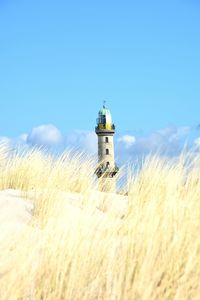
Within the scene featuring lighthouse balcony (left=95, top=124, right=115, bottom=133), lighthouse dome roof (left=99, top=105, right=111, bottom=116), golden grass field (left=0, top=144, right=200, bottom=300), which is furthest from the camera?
lighthouse dome roof (left=99, top=105, right=111, bottom=116)

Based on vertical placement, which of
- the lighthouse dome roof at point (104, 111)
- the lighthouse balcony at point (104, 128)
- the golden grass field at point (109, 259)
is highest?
the lighthouse dome roof at point (104, 111)

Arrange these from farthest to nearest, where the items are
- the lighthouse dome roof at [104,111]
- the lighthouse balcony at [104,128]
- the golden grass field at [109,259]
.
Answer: the lighthouse dome roof at [104,111] → the lighthouse balcony at [104,128] → the golden grass field at [109,259]

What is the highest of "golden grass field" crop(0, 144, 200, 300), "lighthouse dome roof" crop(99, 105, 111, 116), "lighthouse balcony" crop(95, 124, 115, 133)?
"lighthouse dome roof" crop(99, 105, 111, 116)

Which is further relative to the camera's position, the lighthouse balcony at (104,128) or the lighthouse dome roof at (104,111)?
the lighthouse dome roof at (104,111)

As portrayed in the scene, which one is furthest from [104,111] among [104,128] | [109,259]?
[109,259]

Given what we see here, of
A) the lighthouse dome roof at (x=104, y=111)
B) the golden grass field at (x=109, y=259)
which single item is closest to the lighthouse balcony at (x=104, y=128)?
the lighthouse dome roof at (x=104, y=111)

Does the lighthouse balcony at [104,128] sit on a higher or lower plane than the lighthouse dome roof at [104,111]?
lower

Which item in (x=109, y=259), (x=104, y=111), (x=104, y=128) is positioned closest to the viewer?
(x=109, y=259)

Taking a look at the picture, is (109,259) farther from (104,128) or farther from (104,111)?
(104,111)

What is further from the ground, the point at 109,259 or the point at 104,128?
the point at 104,128

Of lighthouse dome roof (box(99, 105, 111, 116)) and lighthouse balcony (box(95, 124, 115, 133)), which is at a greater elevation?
lighthouse dome roof (box(99, 105, 111, 116))

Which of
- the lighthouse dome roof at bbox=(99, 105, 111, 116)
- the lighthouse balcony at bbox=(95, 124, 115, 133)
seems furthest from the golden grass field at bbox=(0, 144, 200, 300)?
the lighthouse dome roof at bbox=(99, 105, 111, 116)

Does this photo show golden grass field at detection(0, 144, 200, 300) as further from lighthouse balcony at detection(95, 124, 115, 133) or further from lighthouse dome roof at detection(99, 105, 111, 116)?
lighthouse dome roof at detection(99, 105, 111, 116)

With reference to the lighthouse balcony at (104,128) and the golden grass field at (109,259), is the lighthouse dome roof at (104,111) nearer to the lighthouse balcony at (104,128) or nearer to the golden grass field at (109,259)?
the lighthouse balcony at (104,128)
